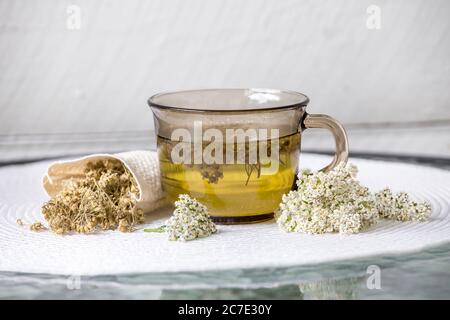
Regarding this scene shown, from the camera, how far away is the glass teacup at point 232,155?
1.14 m

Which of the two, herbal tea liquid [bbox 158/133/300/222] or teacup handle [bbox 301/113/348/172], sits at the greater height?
teacup handle [bbox 301/113/348/172]

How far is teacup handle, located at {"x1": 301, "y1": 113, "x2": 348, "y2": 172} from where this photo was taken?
122 centimetres

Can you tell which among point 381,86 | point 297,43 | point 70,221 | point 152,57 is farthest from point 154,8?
point 70,221

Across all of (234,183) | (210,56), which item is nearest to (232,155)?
(234,183)

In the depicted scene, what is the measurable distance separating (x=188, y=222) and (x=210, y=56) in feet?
4.35

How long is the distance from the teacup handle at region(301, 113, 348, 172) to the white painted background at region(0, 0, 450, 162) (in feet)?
3.31

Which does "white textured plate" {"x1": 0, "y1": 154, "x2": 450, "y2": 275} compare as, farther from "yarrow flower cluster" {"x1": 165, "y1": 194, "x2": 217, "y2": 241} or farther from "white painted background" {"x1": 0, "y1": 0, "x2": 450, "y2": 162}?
"white painted background" {"x1": 0, "y1": 0, "x2": 450, "y2": 162}

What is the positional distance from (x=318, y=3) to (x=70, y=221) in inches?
57.1

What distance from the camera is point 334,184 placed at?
1.13m

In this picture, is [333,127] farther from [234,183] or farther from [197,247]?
[197,247]

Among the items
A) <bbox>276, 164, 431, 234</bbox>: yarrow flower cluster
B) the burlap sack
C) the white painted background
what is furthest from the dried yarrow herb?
the white painted background

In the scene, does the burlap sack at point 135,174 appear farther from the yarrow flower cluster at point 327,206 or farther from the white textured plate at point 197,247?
the yarrow flower cluster at point 327,206

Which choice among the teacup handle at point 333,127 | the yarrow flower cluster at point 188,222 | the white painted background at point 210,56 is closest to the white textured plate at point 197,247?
the yarrow flower cluster at point 188,222
